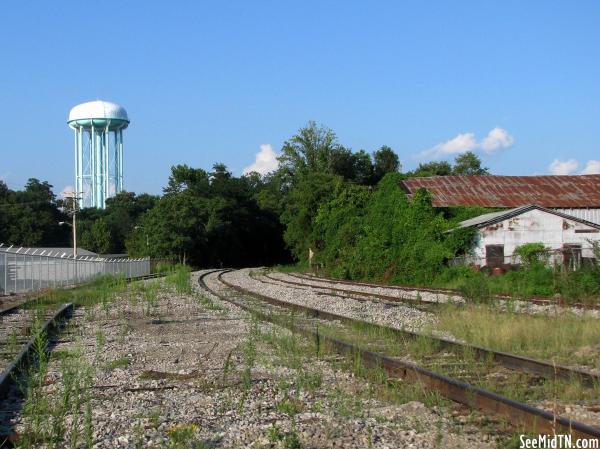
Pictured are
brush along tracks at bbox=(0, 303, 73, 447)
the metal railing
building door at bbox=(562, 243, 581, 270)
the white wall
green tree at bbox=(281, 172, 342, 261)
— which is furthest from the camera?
green tree at bbox=(281, 172, 342, 261)

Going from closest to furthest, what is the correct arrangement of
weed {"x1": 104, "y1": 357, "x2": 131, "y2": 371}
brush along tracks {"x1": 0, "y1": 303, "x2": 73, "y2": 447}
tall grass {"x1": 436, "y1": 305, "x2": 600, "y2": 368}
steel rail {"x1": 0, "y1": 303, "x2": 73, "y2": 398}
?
1. brush along tracks {"x1": 0, "y1": 303, "x2": 73, "y2": 447}
2. steel rail {"x1": 0, "y1": 303, "x2": 73, "y2": 398}
3. weed {"x1": 104, "y1": 357, "x2": 131, "y2": 371}
4. tall grass {"x1": 436, "y1": 305, "x2": 600, "y2": 368}

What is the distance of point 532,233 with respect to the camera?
117ft

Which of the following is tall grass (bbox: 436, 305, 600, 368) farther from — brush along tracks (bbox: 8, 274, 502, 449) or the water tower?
the water tower

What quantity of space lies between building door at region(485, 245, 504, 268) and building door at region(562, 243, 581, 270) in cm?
305

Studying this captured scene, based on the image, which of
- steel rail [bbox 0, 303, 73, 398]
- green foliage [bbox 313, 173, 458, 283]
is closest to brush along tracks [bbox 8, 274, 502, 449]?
steel rail [bbox 0, 303, 73, 398]

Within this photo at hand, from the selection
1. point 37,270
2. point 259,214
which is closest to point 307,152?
point 259,214

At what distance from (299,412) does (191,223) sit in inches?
3040

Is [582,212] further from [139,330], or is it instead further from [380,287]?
[139,330]

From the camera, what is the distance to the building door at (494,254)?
113ft

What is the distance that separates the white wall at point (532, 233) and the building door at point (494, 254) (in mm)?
154

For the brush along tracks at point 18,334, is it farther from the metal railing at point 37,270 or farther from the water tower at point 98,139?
the water tower at point 98,139

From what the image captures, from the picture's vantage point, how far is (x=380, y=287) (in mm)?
30281

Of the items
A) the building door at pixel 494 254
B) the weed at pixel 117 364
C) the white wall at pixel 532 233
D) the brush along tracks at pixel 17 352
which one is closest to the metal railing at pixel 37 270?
the brush along tracks at pixel 17 352

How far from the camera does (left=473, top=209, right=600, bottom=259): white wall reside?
35.1m
